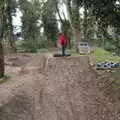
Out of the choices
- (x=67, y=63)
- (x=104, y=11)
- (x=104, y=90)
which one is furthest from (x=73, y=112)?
(x=67, y=63)

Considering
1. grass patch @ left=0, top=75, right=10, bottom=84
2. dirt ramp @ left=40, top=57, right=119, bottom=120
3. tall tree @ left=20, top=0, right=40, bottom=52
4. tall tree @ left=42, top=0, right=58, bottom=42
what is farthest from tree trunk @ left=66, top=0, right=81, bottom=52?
grass patch @ left=0, top=75, right=10, bottom=84

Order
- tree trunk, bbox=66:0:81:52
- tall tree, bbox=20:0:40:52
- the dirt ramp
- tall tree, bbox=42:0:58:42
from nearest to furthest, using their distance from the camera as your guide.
A: the dirt ramp
tree trunk, bbox=66:0:81:52
tall tree, bbox=20:0:40:52
tall tree, bbox=42:0:58:42

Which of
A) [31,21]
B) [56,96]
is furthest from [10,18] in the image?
[56,96]

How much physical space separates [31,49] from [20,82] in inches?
928

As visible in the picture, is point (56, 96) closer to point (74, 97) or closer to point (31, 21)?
point (74, 97)

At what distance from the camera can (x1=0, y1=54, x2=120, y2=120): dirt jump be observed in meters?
10.8

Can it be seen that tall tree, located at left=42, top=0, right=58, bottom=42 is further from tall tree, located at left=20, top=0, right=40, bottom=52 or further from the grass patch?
the grass patch

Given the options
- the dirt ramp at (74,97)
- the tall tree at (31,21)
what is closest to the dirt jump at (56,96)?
the dirt ramp at (74,97)

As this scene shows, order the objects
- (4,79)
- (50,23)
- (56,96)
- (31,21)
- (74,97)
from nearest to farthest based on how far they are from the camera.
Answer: (74,97) → (56,96) → (4,79) → (31,21) → (50,23)

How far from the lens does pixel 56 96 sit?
43.1 feet

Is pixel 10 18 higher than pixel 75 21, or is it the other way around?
pixel 10 18

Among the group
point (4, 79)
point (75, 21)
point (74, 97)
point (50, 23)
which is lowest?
point (74, 97)

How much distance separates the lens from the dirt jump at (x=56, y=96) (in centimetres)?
1083

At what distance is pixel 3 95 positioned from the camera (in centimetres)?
1311
